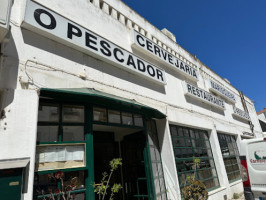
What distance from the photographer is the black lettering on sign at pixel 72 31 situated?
167 inches

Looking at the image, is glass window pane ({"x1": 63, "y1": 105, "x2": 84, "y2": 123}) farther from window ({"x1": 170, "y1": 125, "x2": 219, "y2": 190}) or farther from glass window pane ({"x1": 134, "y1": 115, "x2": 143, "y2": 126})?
window ({"x1": 170, "y1": 125, "x2": 219, "y2": 190})

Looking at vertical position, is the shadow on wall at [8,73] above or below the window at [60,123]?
above

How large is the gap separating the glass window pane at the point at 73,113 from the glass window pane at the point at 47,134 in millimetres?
325

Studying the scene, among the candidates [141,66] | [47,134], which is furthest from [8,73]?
[141,66]

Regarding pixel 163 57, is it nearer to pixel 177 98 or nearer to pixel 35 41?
pixel 177 98

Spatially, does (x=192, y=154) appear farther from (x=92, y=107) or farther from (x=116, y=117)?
(x=92, y=107)

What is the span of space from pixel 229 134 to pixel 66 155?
11.0m

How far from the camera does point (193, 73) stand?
9656 mm

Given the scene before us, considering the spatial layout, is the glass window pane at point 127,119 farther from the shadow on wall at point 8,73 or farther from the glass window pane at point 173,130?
the shadow on wall at point 8,73

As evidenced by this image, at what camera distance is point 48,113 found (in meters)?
3.64

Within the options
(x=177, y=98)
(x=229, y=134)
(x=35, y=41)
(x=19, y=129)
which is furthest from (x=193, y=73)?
(x=19, y=129)

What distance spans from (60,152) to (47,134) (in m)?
0.44

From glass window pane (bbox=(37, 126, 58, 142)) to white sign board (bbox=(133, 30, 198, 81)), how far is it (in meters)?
4.13

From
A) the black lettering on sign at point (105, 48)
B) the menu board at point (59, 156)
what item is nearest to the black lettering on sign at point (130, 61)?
the black lettering on sign at point (105, 48)
